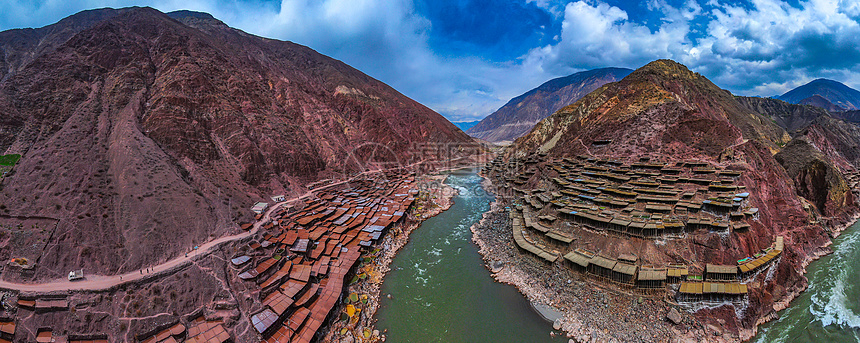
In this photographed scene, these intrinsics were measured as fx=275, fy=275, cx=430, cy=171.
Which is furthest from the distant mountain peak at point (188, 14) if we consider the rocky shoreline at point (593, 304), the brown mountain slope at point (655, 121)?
the rocky shoreline at point (593, 304)

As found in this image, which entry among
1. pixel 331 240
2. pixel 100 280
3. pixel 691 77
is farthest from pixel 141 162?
pixel 691 77

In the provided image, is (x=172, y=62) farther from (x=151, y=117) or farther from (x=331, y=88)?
(x=331, y=88)

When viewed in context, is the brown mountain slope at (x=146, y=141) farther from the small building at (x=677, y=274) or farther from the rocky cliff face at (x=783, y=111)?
the rocky cliff face at (x=783, y=111)

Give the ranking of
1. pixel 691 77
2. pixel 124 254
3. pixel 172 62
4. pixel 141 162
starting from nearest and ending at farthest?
1. pixel 124 254
2. pixel 141 162
3. pixel 172 62
4. pixel 691 77

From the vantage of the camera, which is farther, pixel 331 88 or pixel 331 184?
pixel 331 88

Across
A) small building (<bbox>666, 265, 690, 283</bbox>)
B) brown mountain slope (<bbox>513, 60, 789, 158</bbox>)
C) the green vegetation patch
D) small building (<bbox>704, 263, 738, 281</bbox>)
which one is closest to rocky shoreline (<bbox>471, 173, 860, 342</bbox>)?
small building (<bbox>666, 265, 690, 283</bbox>)

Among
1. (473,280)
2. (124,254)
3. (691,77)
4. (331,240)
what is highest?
(691,77)

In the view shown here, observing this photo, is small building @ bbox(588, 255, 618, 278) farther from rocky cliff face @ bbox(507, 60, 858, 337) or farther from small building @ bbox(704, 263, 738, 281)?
small building @ bbox(704, 263, 738, 281)
